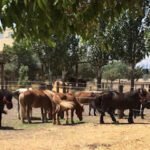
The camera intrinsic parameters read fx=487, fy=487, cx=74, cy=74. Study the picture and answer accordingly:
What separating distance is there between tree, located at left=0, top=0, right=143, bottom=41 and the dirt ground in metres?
6.64

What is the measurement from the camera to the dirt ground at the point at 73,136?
470 inches

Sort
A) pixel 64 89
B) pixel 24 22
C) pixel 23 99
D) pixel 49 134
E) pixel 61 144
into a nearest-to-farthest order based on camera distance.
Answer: pixel 24 22
pixel 61 144
pixel 49 134
pixel 23 99
pixel 64 89

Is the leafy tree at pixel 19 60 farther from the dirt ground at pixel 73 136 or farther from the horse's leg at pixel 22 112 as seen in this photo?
the dirt ground at pixel 73 136

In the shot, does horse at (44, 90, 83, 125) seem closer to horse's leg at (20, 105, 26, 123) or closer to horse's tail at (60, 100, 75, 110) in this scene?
horse's tail at (60, 100, 75, 110)

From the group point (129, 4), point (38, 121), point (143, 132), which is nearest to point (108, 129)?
point (143, 132)

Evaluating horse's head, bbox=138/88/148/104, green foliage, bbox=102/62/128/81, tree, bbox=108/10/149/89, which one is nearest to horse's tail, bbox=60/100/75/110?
horse's head, bbox=138/88/148/104

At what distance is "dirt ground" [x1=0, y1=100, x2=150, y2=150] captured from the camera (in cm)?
1195

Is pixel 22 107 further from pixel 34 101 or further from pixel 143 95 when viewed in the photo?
pixel 143 95

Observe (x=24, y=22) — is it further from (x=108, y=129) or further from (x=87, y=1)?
(x=108, y=129)

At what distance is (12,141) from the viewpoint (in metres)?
12.8

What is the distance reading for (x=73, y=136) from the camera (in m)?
14.0

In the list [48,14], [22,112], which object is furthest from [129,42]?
[48,14]

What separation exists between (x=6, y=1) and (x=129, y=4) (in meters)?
2.12

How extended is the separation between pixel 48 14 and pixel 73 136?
10.2 meters
